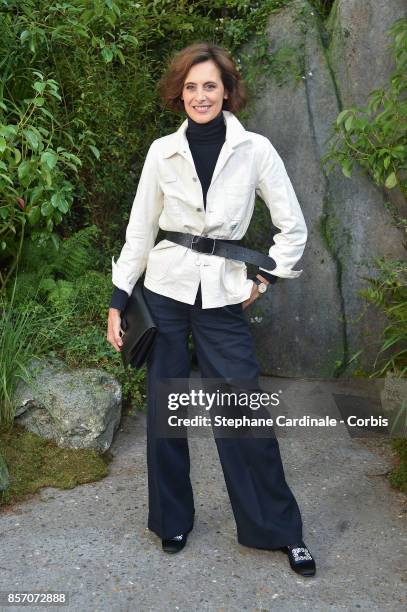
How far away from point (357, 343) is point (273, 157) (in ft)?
8.11

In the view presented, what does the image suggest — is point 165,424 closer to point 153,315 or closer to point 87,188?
point 153,315

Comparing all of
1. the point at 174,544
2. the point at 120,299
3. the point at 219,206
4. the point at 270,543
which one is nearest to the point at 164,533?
the point at 174,544

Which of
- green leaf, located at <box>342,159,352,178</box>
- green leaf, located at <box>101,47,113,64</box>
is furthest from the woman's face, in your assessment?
green leaf, located at <box>342,159,352,178</box>

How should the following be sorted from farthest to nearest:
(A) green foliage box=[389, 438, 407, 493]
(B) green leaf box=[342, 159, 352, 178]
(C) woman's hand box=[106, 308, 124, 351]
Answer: (B) green leaf box=[342, 159, 352, 178]
(A) green foliage box=[389, 438, 407, 493]
(C) woman's hand box=[106, 308, 124, 351]

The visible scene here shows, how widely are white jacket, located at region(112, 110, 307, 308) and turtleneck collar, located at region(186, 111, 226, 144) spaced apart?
0.10 feet

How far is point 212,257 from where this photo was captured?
324cm

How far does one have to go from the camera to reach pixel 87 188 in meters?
5.27

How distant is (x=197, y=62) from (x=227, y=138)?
1.05 ft

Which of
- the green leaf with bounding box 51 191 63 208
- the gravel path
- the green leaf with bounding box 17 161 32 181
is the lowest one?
the gravel path

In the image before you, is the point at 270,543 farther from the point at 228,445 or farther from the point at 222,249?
the point at 222,249

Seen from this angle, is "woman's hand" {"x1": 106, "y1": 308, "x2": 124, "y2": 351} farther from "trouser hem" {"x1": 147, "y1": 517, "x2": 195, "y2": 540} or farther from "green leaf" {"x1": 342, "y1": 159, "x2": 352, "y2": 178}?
"green leaf" {"x1": 342, "y1": 159, "x2": 352, "y2": 178}

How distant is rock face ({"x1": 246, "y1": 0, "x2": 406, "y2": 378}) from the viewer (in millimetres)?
5281

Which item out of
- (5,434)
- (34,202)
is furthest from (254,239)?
(5,434)

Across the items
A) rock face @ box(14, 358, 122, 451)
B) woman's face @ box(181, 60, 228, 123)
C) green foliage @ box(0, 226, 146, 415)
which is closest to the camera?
woman's face @ box(181, 60, 228, 123)
